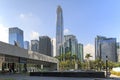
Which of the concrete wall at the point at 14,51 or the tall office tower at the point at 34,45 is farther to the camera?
the tall office tower at the point at 34,45

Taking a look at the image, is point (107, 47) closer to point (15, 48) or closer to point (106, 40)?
point (106, 40)

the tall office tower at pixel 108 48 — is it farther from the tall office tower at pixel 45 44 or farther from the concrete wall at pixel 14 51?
the concrete wall at pixel 14 51

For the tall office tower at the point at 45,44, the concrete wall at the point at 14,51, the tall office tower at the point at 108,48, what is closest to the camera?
the concrete wall at the point at 14,51

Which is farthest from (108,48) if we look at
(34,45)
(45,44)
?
(34,45)

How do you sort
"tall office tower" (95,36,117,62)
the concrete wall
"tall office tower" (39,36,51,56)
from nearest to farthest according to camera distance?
the concrete wall < "tall office tower" (39,36,51,56) < "tall office tower" (95,36,117,62)

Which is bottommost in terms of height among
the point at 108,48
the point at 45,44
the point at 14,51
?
the point at 14,51

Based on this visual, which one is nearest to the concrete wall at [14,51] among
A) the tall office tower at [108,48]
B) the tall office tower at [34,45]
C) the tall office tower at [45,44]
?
the tall office tower at [45,44]

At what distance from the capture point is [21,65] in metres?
67.3

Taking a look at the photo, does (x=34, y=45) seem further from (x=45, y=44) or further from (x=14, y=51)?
(x=14, y=51)

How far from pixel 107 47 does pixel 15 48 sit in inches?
5018

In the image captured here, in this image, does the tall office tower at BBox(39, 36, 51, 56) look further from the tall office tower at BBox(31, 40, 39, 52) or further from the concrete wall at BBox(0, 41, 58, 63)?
the concrete wall at BBox(0, 41, 58, 63)

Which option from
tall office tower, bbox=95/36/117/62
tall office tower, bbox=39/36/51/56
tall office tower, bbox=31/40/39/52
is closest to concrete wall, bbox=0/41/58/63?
tall office tower, bbox=39/36/51/56

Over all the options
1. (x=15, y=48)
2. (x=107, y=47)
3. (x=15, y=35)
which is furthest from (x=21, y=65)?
(x=107, y=47)

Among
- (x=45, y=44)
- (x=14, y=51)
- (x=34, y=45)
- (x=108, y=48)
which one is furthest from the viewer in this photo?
(x=34, y=45)
